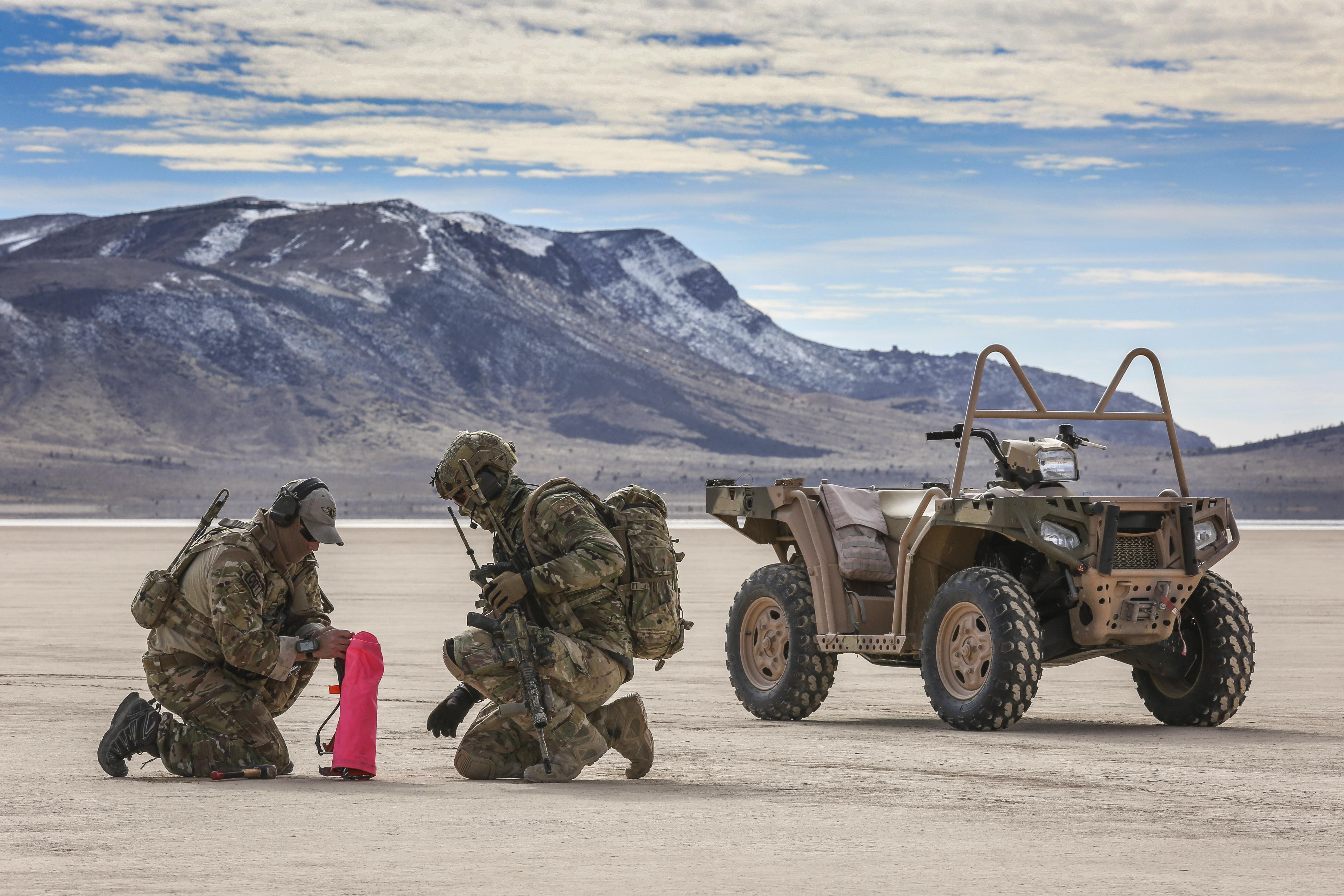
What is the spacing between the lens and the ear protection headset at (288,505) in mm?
9094

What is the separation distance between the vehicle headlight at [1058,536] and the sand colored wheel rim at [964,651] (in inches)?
23.3

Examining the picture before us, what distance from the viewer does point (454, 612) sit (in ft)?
79.8

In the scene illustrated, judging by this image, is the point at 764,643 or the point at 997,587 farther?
the point at 764,643

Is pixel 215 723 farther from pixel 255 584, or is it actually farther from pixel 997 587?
pixel 997 587

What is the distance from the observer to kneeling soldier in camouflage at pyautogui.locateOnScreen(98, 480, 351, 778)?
29.5ft

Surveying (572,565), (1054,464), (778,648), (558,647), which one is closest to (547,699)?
(558,647)

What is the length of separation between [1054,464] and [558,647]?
4.56 m

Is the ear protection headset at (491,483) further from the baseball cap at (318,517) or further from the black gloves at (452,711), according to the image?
the black gloves at (452,711)

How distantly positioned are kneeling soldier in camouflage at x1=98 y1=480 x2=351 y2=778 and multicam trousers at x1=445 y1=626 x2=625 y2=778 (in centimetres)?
67

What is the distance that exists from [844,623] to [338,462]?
13265cm

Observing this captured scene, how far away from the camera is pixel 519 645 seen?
8.98 meters

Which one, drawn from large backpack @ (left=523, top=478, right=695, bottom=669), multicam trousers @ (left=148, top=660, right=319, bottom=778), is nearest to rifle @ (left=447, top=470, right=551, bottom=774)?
large backpack @ (left=523, top=478, right=695, bottom=669)

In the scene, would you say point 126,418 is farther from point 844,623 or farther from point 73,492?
point 844,623

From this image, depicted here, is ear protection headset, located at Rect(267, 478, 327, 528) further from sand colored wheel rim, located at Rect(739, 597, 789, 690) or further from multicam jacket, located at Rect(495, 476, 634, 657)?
sand colored wheel rim, located at Rect(739, 597, 789, 690)
